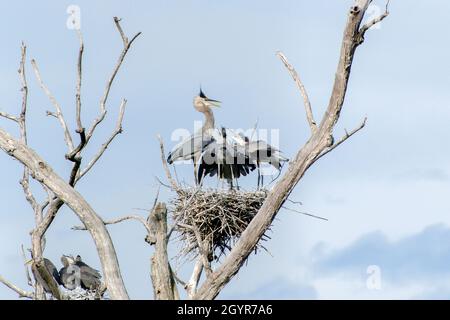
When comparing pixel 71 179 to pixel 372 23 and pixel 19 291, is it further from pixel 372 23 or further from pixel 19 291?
pixel 372 23

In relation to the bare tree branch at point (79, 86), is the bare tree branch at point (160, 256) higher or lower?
lower

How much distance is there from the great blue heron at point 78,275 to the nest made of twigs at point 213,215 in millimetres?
2555

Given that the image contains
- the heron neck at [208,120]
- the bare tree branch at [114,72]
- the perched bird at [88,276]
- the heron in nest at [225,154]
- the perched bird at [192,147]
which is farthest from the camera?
the heron neck at [208,120]

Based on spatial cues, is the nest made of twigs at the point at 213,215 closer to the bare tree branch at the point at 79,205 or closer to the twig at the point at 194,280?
the twig at the point at 194,280

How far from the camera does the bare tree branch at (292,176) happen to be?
423 inches

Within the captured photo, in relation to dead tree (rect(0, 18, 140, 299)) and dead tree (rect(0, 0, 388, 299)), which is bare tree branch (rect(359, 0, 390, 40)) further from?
dead tree (rect(0, 18, 140, 299))

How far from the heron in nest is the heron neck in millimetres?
873

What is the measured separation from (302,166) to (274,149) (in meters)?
3.89

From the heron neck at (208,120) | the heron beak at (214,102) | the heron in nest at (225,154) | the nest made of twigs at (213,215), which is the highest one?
the heron beak at (214,102)

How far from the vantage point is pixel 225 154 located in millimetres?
15008

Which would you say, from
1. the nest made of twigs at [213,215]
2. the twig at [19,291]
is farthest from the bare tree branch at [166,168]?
the twig at [19,291]

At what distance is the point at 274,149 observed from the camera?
14969 mm
